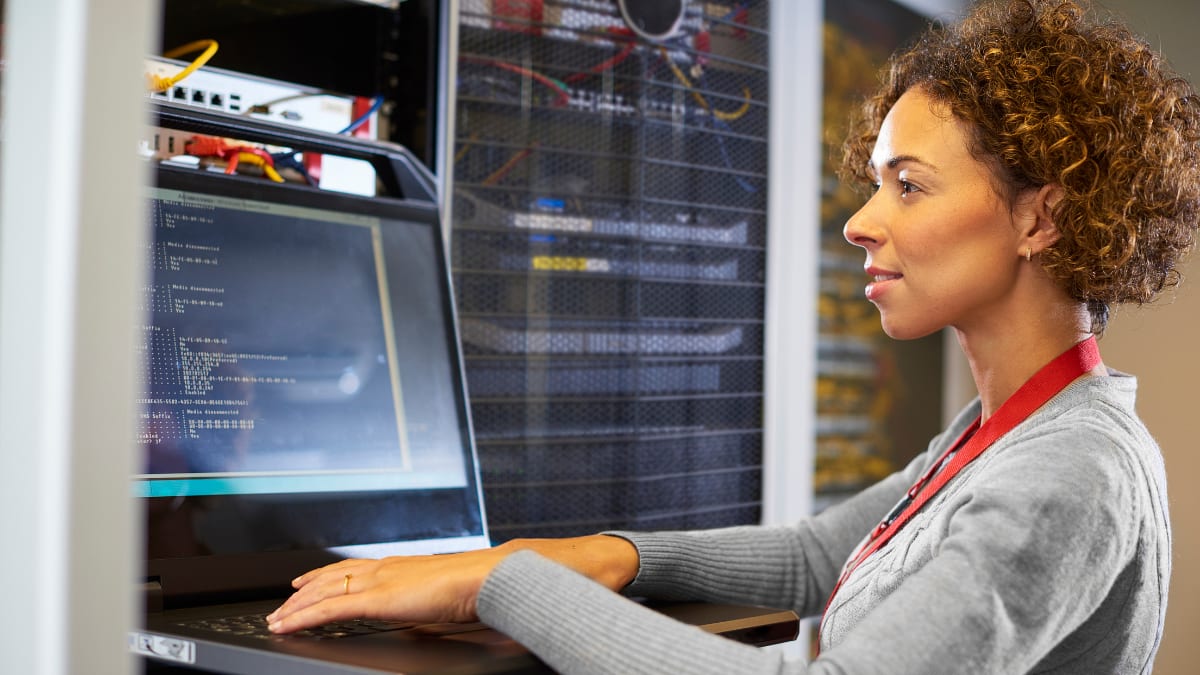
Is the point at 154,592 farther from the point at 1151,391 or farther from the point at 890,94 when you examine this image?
the point at 1151,391

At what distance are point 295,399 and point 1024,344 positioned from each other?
0.71 metres

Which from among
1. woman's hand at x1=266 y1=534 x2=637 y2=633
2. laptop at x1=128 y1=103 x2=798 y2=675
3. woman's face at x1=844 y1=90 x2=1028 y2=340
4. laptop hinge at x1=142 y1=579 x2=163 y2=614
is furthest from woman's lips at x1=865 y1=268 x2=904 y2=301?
laptop hinge at x1=142 y1=579 x2=163 y2=614

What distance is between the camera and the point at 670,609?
3.35ft

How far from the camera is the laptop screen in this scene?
0.97 meters

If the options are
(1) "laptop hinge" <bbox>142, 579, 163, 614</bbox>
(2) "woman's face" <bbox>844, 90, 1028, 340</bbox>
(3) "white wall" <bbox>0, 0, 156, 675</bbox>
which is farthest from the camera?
(2) "woman's face" <bbox>844, 90, 1028, 340</bbox>

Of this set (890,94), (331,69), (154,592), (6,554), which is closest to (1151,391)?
(890,94)

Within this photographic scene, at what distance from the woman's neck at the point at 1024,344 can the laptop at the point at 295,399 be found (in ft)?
1.01

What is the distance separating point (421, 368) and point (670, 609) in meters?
0.38

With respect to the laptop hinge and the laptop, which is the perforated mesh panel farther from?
the laptop hinge

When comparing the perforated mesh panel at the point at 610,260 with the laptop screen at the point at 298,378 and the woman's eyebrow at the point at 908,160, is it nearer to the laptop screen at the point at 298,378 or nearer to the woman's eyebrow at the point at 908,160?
the laptop screen at the point at 298,378

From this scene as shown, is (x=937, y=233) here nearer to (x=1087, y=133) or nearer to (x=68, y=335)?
(x=1087, y=133)

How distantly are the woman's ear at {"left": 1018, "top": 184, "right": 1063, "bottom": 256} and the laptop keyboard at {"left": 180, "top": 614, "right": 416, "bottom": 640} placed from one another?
2.14 ft

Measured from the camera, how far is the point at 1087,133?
0.96 m

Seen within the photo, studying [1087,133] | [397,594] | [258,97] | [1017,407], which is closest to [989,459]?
[1017,407]
